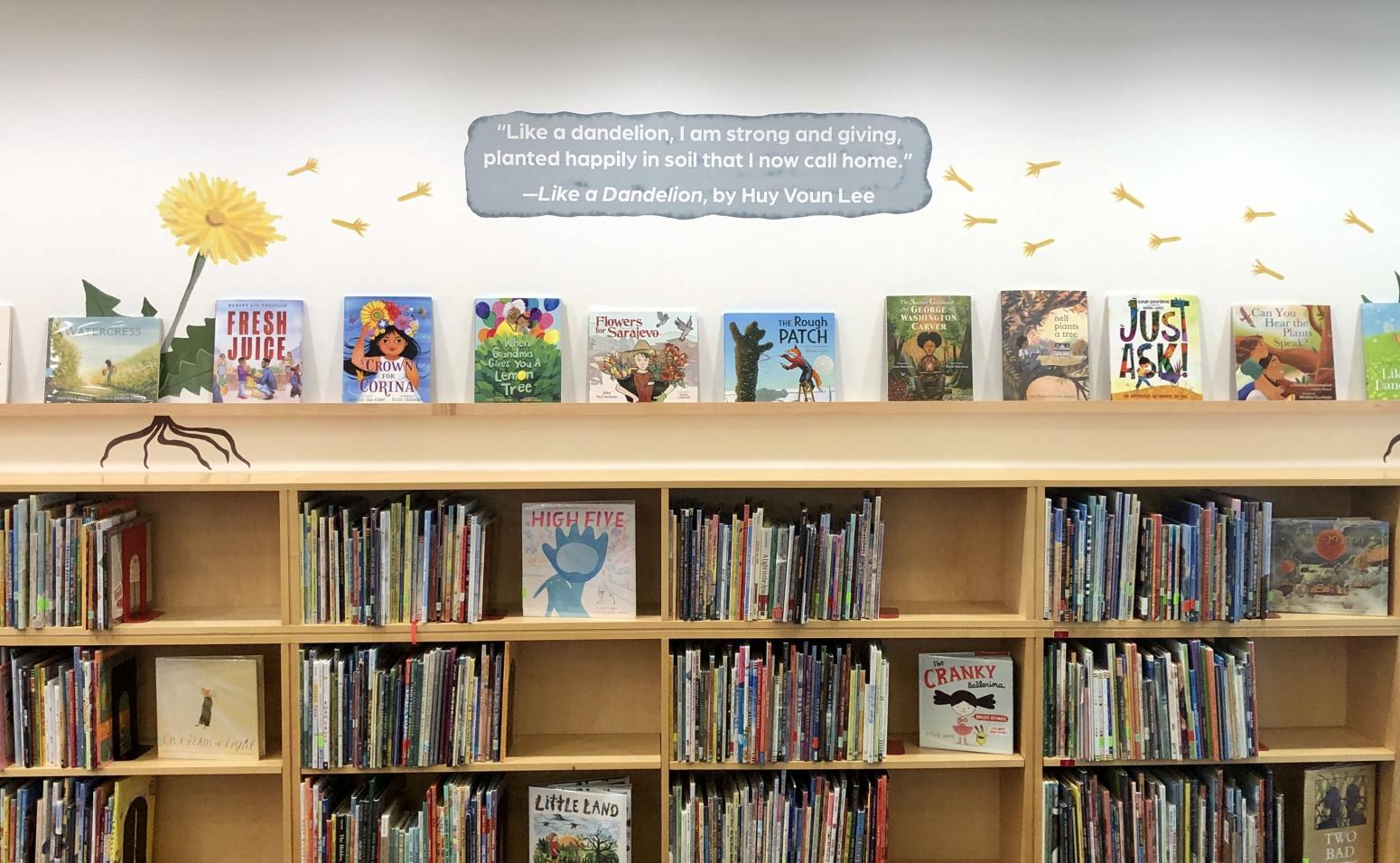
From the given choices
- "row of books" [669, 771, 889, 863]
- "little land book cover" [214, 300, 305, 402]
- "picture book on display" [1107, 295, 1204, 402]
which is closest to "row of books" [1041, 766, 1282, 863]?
"row of books" [669, 771, 889, 863]

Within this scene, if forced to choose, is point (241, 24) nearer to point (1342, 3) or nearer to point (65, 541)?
point (65, 541)

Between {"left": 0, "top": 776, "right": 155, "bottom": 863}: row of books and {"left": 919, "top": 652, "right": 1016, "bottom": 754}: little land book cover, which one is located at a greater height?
{"left": 919, "top": 652, "right": 1016, "bottom": 754}: little land book cover

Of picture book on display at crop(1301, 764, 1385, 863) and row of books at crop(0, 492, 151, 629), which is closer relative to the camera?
row of books at crop(0, 492, 151, 629)

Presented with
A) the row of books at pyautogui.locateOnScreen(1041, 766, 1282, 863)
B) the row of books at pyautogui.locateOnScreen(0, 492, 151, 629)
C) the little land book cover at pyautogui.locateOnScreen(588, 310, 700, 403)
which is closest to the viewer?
the row of books at pyautogui.locateOnScreen(0, 492, 151, 629)

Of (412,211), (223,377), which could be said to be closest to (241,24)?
(412,211)

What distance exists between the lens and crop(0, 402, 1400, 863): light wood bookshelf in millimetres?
2324

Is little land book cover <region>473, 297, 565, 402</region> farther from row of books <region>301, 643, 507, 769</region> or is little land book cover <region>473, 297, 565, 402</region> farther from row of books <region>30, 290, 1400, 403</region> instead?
row of books <region>301, 643, 507, 769</region>

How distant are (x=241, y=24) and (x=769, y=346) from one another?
5.38 feet

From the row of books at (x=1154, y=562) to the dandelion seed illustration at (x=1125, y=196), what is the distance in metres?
0.81

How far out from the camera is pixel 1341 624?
7.79 feet

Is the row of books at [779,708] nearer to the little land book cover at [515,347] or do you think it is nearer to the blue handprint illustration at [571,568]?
the blue handprint illustration at [571,568]

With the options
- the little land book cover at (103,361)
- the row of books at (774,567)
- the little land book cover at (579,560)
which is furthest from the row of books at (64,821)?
the row of books at (774,567)

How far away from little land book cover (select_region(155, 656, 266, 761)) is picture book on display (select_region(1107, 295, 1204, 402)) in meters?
2.40

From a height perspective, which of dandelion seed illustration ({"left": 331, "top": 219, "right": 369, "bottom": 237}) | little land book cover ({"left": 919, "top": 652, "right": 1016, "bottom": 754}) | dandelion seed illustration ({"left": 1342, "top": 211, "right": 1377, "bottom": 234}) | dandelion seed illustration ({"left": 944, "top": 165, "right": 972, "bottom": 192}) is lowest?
little land book cover ({"left": 919, "top": 652, "right": 1016, "bottom": 754})
